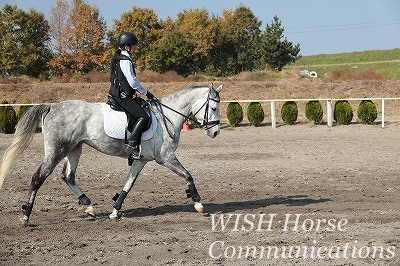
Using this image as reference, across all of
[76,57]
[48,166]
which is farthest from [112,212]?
[76,57]

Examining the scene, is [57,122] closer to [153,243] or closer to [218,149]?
[153,243]

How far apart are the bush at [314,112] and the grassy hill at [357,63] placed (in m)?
26.0

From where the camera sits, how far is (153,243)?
7.18m

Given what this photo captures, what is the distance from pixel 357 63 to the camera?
6681cm

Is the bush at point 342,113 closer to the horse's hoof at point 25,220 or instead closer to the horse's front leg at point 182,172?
the horse's front leg at point 182,172

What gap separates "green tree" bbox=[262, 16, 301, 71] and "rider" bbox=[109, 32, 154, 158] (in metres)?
49.6

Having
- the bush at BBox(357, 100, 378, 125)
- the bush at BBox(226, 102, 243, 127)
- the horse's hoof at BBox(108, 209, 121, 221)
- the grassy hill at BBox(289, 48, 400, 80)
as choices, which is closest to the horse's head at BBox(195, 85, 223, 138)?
the horse's hoof at BBox(108, 209, 121, 221)

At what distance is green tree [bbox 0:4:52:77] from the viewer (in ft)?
152

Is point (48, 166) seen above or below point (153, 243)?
above

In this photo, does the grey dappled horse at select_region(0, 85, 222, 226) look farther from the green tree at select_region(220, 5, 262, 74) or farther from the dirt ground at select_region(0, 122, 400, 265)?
the green tree at select_region(220, 5, 262, 74)

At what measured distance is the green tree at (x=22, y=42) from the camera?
4625 centimetres

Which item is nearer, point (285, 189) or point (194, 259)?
point (194, 259)

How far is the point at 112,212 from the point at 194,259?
2.78 metres

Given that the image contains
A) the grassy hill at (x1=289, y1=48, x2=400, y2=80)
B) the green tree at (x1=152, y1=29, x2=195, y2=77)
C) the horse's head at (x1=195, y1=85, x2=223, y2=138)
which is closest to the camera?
the horse's head at (x1=195, y1=85, x2=223, y2=138)
